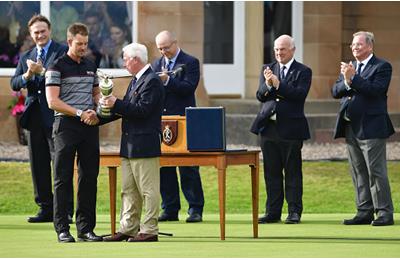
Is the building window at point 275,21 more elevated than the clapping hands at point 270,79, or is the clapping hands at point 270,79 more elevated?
the building window at point 275,21

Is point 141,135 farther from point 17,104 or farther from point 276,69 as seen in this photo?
point 17,104

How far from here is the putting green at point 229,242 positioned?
11859mm

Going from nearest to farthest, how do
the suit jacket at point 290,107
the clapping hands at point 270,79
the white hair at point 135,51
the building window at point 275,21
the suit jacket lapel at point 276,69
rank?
the white hair at point 135,51
the clapping hands at point 270,79
the suit jacket at point 290,107
the suit jacket lapel at point 276,69
the building window at point 275,21

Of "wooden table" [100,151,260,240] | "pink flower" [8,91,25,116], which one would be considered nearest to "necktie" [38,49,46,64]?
"wooden table" [100,151,260,240]

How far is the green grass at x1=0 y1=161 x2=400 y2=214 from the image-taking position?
58.6 feet

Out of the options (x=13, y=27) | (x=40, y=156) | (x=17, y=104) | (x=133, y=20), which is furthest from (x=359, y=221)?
(x=13, y=27)

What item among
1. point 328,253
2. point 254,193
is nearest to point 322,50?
point 254,193

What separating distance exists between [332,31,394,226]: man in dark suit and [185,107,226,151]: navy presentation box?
201cm

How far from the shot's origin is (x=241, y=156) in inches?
529

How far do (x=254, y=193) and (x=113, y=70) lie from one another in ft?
31.9

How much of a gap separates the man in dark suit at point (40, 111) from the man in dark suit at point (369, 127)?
9.60 ft

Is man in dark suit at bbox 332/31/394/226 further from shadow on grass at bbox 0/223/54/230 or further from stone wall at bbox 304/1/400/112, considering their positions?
stone wall at bbox 304/1/400/112

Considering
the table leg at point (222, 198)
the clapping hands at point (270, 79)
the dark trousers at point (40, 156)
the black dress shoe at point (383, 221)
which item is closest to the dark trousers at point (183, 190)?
the dark trousers at point (40, 156)

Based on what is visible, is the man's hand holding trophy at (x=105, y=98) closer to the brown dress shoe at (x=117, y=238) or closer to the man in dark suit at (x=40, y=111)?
the brown dress shoe at (x=117, y=238)
